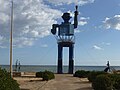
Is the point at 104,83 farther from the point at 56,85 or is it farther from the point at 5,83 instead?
the point at 5,83

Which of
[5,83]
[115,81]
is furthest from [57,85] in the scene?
[5,83]

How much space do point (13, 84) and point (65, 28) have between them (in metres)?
43.6

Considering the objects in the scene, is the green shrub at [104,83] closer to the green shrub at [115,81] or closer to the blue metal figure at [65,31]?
A: the green shrub at [115,81]

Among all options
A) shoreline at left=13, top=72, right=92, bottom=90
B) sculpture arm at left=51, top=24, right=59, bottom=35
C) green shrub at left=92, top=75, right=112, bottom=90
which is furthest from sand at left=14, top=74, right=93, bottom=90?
sculpture arm at left=51, top=24, right=59, bottom=35

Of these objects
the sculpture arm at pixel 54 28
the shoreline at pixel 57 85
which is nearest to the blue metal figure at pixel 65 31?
the sculpture arm at pixel 54 28

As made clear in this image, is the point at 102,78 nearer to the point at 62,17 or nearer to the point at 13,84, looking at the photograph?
the point at 13,84

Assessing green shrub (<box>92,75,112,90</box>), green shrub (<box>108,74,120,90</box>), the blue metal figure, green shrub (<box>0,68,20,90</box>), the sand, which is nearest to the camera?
green shrub (<box>0,68,20,90</box>)

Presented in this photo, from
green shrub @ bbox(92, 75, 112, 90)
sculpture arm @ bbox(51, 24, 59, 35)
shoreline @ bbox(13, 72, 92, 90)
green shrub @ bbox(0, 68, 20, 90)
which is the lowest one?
shoreline @ bbox(13, 72, 92, 90)

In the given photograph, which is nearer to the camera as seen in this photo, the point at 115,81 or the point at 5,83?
the point at 5,83

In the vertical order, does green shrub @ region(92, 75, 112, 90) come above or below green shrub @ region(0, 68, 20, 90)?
below

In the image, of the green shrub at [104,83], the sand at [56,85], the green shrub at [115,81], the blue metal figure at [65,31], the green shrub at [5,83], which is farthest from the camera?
the blue metal figure at [65,31]

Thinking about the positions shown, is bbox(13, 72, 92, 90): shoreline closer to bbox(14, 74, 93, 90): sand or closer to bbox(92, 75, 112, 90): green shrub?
bbox(14, 74, 93, 90): sand

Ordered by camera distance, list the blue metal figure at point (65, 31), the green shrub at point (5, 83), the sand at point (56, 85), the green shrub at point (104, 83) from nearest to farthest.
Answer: the green shrub at point (5, 83)
the green shrub at point (104, 83)
the sand at point (56, 85)
the blue metal figure at point (65, 31)

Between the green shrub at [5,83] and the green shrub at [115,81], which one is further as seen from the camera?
the green shrub at [115,81]
